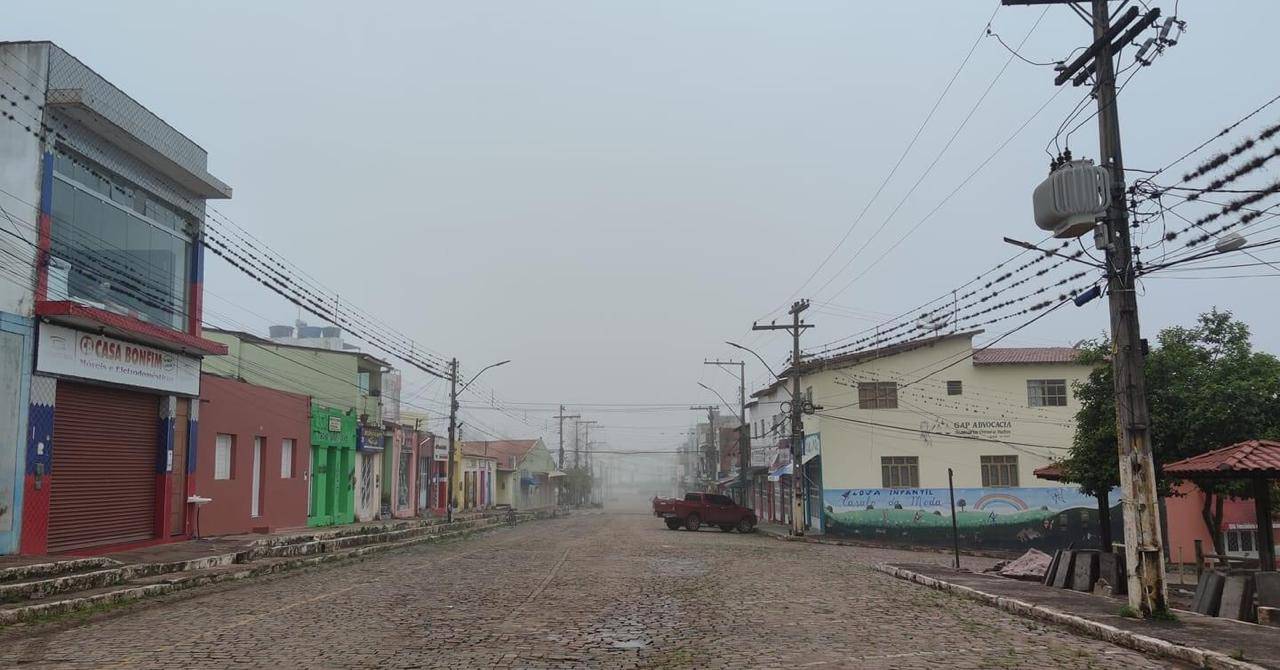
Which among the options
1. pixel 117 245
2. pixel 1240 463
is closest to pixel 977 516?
pixel 1240 463

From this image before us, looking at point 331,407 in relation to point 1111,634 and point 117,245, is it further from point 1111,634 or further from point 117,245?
point 1111,634

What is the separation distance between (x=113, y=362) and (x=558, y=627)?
1498 cm

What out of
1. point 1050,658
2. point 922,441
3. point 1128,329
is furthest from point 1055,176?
point 922,441

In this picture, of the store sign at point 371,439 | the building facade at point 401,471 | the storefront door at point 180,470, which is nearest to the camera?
the storefront door at point 180,470

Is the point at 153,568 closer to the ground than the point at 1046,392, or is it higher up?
closer to the ground

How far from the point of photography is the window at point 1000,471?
41.9 m

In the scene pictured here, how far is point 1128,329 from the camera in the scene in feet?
42.2

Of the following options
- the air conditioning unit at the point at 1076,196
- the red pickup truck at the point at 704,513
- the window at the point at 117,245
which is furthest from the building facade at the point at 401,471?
the air conditioning unit at the point at 1076,196

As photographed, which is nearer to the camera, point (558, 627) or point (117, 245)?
point (558, 627)

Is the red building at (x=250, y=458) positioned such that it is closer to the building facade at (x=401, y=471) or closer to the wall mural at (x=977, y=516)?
the building facade at (x=401, y=471)

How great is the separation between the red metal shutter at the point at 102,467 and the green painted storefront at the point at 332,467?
12.0 meters

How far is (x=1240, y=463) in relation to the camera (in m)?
13.1

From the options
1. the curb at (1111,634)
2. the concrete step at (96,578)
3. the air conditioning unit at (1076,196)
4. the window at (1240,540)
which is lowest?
the window at (1240,540)

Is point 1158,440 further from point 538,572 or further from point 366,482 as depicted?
point 366,482
